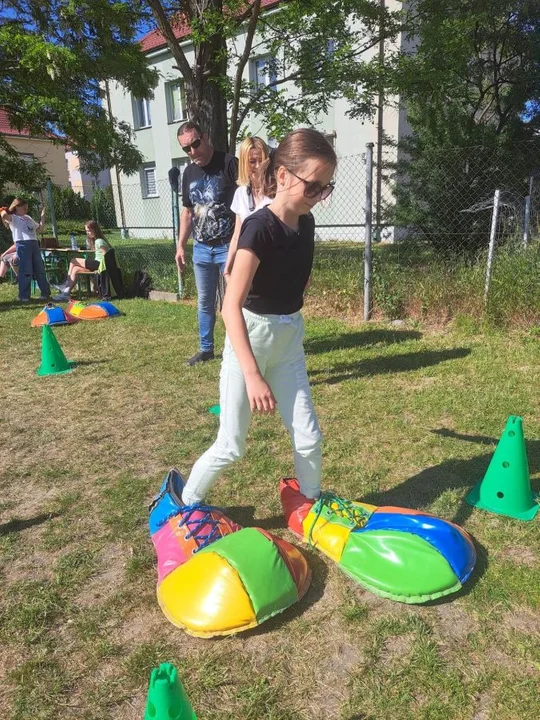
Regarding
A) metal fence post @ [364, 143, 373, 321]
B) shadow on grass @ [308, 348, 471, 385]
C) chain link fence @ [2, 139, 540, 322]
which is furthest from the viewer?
metal fence post @ [364, 143, 373, 321]

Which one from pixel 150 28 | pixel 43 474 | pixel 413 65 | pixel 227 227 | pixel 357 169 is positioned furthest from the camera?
pixel 357 169

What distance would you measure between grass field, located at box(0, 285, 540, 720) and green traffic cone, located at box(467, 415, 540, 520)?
0.08 m

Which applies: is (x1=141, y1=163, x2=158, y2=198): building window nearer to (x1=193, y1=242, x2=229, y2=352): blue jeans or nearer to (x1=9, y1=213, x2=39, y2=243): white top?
(x1=9, y1=213, x2=39, y2=243): white top

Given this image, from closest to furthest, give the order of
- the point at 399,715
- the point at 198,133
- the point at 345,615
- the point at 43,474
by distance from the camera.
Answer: the point at 399,715
the point at 345,615
the point at 43,474
the point at 198,133

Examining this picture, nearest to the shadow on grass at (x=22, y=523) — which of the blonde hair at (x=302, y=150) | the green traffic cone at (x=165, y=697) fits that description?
the green traffic cone at (x=165, y=697)

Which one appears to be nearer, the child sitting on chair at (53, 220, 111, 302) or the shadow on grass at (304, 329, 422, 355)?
the shadow on grass at (304, 329, 422, 355)

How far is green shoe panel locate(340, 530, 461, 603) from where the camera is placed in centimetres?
212

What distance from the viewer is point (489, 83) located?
14.0 m

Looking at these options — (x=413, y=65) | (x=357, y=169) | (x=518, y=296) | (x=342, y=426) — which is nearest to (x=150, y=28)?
(x=413, y=65)

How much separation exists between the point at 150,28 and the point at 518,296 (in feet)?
34.9

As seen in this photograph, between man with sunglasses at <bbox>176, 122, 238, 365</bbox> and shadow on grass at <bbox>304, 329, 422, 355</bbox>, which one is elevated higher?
man with sunglasses at <bbox>176, 122, 238, 365</bbox>

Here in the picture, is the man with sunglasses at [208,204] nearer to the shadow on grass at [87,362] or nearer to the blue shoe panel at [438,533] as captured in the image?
the shadow on grass at [87,362]

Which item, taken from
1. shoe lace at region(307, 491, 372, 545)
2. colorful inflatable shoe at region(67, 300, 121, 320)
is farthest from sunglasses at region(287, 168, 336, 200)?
colorful inflatable shoe at region(67, 300, 121, 320)

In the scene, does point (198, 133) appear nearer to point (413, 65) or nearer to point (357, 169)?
point (413, 65)
